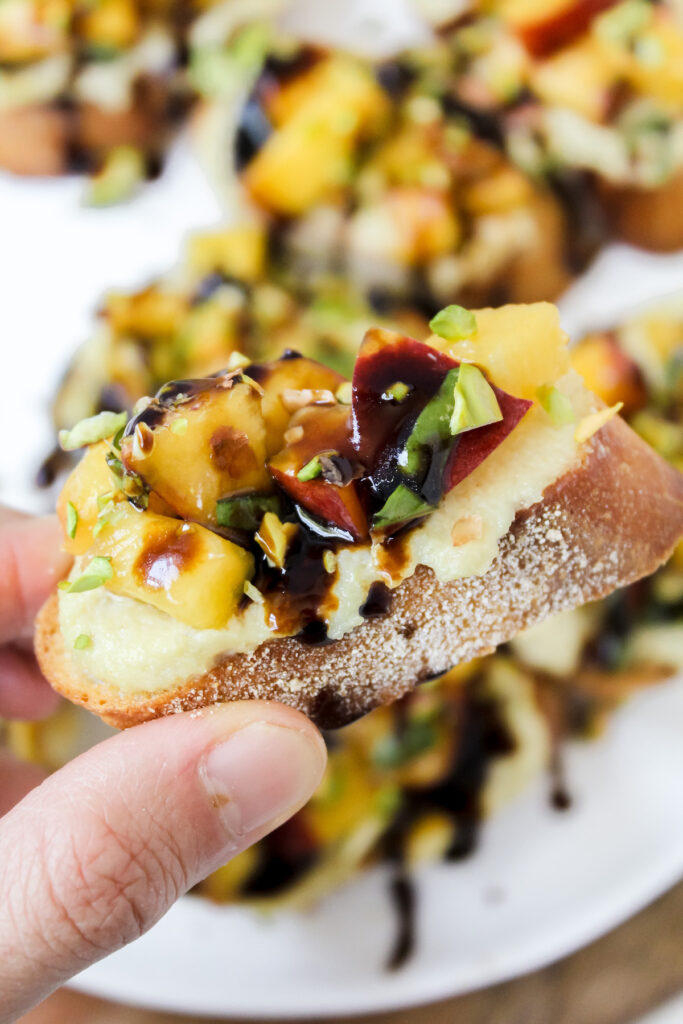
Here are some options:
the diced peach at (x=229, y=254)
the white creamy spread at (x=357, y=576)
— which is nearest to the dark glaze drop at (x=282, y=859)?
the white creamy spread at (x=357, y=576)

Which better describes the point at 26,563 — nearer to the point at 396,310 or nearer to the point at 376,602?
the point at 376,602

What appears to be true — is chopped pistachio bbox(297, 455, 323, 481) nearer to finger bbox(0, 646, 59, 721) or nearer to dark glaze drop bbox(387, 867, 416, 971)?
finger bbox(0, 646, 59, 721)

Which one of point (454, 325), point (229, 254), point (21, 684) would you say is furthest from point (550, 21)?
point (21, 684)

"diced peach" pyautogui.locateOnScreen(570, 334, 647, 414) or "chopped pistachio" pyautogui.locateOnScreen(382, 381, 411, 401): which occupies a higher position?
"chopped pistachio" pyautogui.locateOnScreen(382, 381, 411, 401)

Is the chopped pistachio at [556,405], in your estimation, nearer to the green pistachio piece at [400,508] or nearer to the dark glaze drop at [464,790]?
the green pistachio piece at [400,508]

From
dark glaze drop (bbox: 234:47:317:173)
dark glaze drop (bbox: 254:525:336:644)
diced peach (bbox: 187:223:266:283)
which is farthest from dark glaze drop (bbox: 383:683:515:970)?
dark glaze drop (bbox: 234:47:317:173)
